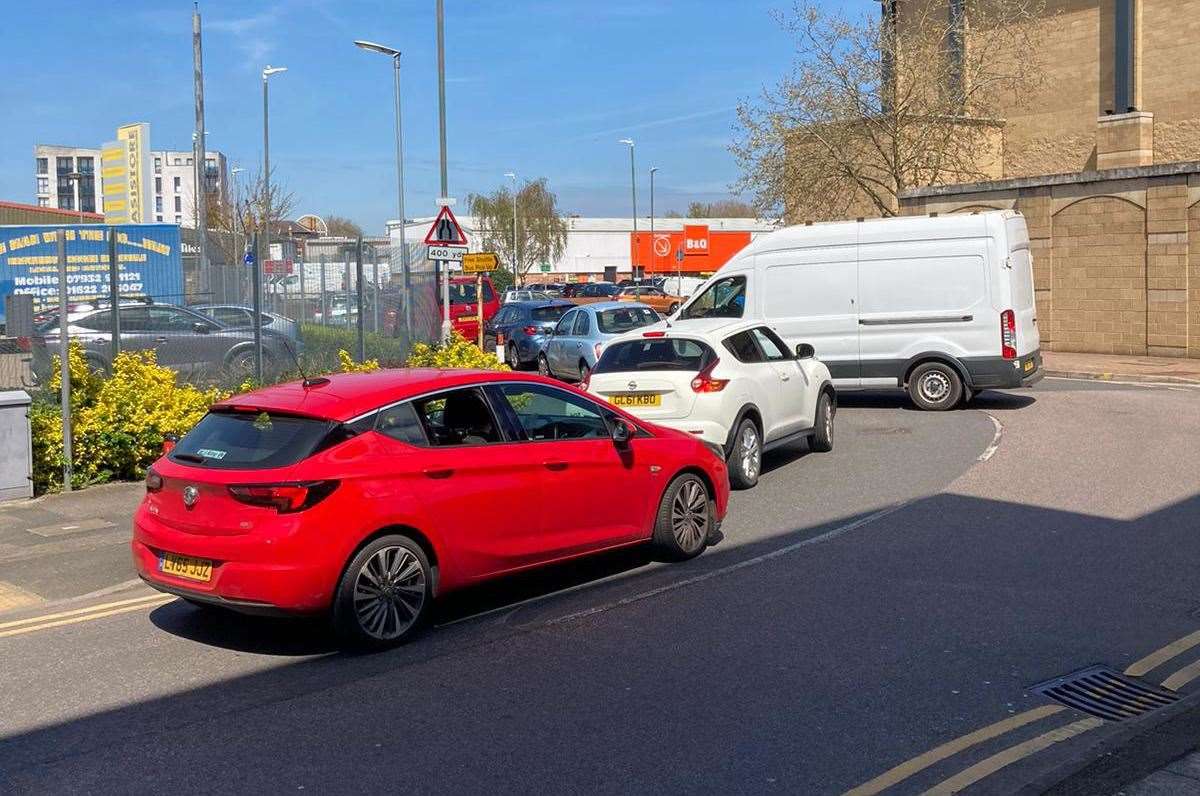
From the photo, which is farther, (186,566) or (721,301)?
(721,301)

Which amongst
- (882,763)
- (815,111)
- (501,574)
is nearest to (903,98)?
(815,111)

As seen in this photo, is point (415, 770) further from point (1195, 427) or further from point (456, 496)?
point (1195, 427)

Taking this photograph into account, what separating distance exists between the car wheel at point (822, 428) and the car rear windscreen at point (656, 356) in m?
2.46

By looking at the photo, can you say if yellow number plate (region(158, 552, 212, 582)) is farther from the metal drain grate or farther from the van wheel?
the van wheel

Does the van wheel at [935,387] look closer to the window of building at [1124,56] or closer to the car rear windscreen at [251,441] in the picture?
the car rear windscreen at [251,441]

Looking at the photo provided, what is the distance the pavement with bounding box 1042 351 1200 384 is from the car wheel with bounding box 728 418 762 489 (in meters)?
12.8

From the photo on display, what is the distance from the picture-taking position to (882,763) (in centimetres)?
533

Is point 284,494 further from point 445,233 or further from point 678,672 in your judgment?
point 445,233

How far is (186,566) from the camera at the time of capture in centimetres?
711

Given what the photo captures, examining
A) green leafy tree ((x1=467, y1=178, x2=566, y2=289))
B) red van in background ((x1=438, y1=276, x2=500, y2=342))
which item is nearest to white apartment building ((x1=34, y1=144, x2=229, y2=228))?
green leafy tree ((x1=467, y1=178, x2=566, y2=289))

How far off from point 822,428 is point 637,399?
3006 millimetres

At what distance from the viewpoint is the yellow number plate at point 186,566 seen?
6.98m

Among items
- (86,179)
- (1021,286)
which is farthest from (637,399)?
(86,179)

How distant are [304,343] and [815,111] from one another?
702 inches
